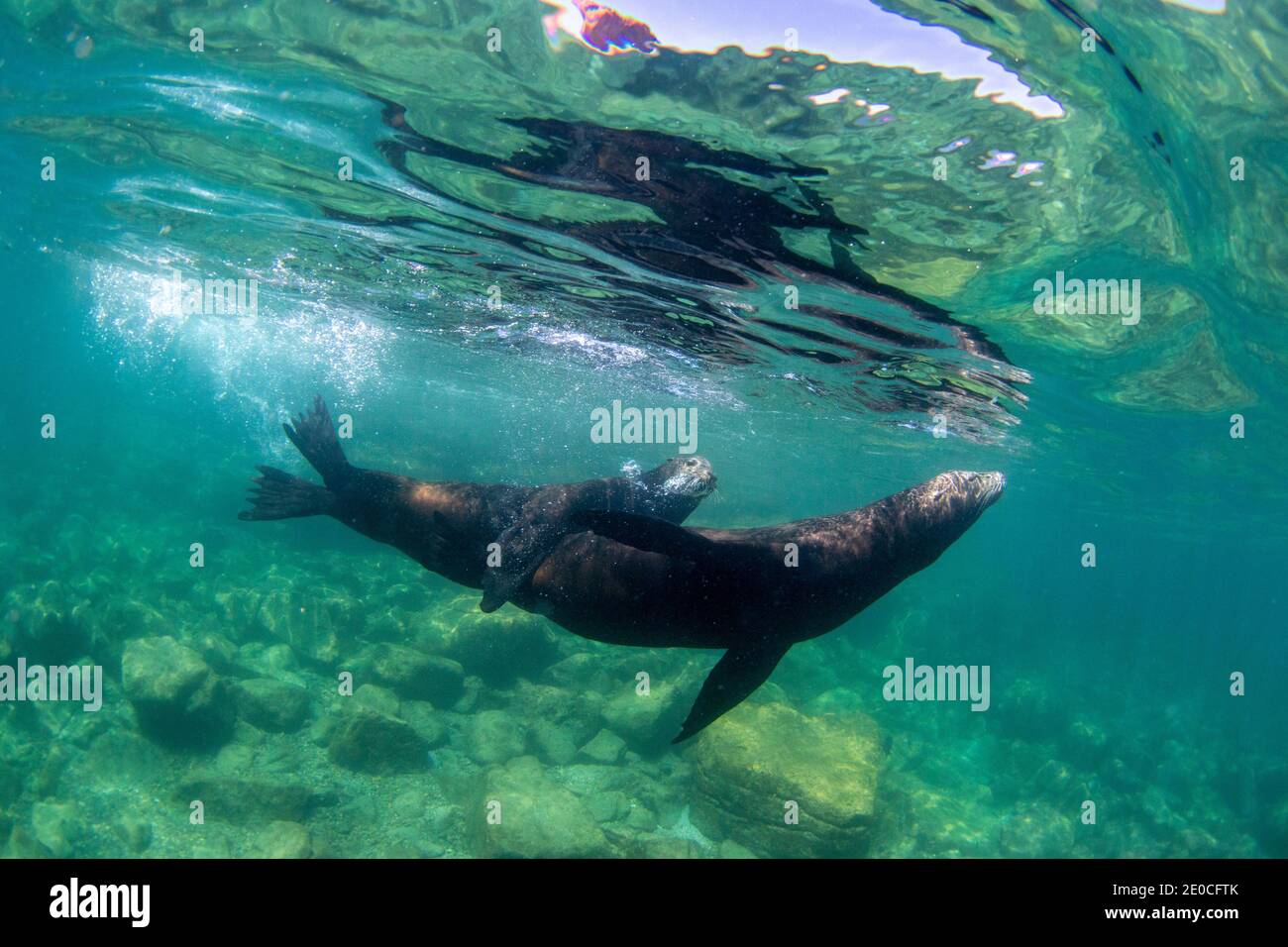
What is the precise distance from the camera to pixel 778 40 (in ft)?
17.1

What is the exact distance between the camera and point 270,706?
441 inches

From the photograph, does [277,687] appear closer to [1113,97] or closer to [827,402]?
[1113,97]

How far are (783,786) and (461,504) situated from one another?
704 cm

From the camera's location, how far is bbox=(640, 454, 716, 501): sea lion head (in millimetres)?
6938

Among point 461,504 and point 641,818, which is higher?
point 461,504

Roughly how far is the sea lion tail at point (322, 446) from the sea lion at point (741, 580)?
3066 millimetres

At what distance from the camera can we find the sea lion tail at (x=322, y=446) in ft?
25.1

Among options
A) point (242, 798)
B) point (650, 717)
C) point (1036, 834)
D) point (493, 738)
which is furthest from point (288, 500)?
point (1036, 834)

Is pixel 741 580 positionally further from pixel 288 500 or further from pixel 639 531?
pixel 288 500

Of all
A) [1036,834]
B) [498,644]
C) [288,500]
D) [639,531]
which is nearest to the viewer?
[639,531]

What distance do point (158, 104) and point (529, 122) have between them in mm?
6090

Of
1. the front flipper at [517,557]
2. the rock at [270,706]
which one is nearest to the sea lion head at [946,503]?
the front flipper at [517,557]

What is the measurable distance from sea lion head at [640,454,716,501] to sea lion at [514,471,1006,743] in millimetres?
1029

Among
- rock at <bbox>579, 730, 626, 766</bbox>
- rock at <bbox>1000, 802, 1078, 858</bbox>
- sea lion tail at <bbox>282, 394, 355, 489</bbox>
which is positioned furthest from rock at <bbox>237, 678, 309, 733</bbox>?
rock at <bbox>1000, 802, 1078, 858</bbox>
